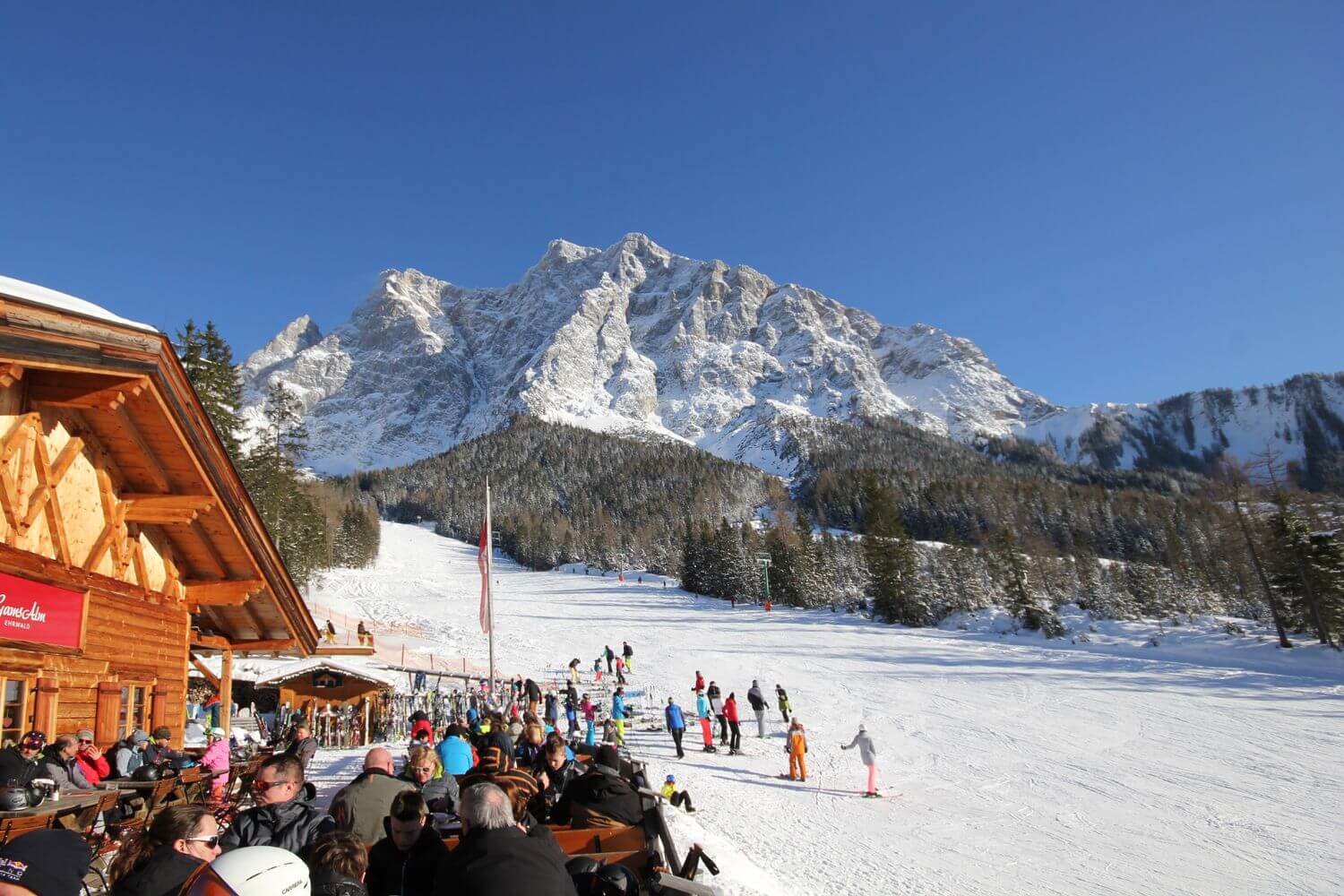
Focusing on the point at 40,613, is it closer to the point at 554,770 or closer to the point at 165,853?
the point at 554,770

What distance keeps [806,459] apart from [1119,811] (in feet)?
524

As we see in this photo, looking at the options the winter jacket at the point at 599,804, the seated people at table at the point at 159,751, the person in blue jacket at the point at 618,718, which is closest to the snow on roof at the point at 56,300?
the seated people at table at the point at 159,751

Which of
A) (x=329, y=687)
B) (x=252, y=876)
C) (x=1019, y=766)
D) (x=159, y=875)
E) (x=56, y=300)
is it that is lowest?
(x=1019, y=766)

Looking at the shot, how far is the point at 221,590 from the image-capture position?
10.5m

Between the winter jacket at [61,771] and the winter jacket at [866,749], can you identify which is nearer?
the winter jacket at [61,771]

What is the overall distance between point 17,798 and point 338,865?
351 cm

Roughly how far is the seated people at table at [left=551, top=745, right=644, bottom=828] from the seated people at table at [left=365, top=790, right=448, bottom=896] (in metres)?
1.53

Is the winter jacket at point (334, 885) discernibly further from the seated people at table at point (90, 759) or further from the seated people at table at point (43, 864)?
the seated people at table at point (90, 759)

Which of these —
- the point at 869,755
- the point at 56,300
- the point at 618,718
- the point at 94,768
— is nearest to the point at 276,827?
the point at 56,300

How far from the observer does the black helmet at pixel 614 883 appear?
12.1 feet

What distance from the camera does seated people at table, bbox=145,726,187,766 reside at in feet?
A: 25.3

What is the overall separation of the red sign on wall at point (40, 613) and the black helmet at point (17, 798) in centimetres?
180

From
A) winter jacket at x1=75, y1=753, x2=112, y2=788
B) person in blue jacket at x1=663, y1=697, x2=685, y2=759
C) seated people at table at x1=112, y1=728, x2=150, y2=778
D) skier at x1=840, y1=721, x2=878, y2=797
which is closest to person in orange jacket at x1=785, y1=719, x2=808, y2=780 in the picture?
skier at x1=840, y1=721, x2=878, y2=797

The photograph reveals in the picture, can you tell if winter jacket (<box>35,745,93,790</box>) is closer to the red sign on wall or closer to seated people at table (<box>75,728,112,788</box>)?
seated people at table (<box>75,728,112,788</box>)
